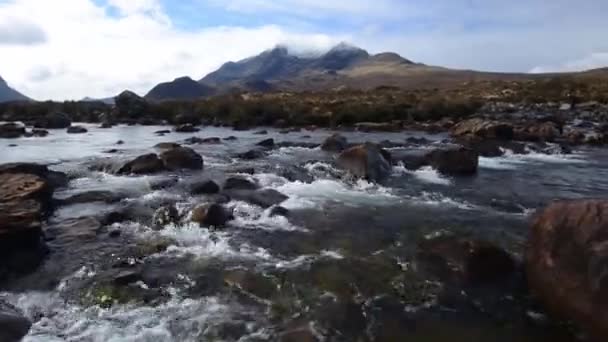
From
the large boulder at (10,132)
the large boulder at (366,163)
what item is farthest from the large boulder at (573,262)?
the large boulder at (10,132)

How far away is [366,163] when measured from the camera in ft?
60.1

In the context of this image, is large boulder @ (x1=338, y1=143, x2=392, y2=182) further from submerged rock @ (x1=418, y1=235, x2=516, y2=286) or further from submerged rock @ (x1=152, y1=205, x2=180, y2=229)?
submerged rock @ (x1=418, y1=235, x2=516, y2=286)

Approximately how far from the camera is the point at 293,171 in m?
20.0

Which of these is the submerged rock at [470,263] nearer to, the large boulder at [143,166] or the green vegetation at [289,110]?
the large boulder at [143,166]

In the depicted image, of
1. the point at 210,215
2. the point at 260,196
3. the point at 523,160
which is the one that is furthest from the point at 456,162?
the point at 210,215

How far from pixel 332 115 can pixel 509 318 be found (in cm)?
3664

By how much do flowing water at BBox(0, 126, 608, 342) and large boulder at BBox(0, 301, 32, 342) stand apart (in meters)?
0.20

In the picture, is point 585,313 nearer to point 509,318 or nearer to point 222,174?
point 509,318

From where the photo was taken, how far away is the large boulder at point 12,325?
7512 millimetres

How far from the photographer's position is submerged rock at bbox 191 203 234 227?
12.6 m

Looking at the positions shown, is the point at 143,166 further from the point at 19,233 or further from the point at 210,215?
the point at 19,233

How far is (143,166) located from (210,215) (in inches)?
323

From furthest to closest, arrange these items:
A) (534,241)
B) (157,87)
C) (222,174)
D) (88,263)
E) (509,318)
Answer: (157,87) < (222,174) < (88,263) < (534,241) < (509,318)

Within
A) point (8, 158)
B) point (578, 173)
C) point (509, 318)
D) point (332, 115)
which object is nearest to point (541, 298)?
point (509, 318)
